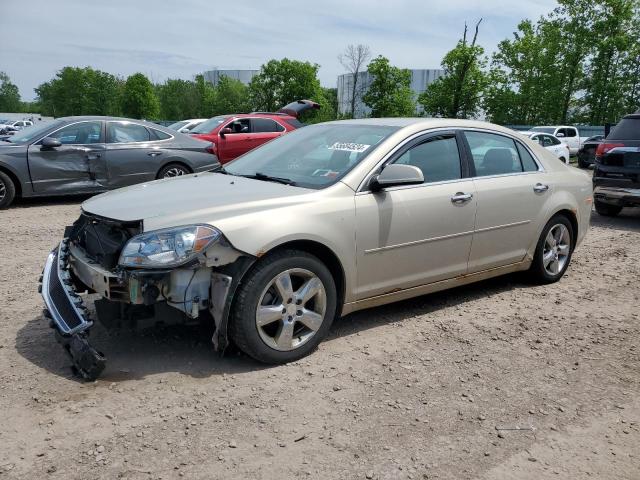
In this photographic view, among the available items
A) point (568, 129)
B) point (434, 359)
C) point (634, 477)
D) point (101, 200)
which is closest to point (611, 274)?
point (434, 359)

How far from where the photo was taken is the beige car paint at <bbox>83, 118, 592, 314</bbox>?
3537 mm

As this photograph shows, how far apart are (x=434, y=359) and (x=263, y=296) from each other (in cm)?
127

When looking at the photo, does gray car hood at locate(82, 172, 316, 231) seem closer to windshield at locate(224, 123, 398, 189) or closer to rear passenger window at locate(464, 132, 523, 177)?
windshield at locate(224, 123, 398, 189)

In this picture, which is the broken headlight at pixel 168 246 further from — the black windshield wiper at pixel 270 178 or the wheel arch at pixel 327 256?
the black windshield wiper at pixel 270 178

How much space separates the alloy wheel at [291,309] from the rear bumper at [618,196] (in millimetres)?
7038

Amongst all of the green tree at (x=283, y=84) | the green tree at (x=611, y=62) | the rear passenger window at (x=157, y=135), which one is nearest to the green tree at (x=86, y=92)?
the green tree at (x=283, y=84)

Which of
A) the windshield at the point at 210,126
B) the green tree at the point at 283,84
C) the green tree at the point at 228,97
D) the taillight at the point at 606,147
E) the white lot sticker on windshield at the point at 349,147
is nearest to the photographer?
the white lot sticker on windshield at the point at 349,147

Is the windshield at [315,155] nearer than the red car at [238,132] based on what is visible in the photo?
Yes

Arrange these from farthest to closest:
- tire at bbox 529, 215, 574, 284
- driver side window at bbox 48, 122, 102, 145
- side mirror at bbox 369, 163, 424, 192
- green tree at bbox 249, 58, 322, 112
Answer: green tree at bbox 249, 58, 322, 112 < driver side window at bbox 48, 122, 102, 145 < tire at bbox 529, 215, 574, 284 < side mirror at bbox 369, 163, 424, 192

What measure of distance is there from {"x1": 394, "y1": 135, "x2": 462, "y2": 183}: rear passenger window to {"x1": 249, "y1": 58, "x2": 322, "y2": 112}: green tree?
1923 inches

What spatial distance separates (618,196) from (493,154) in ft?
16.8

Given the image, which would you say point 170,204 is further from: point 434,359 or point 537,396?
point 537,396

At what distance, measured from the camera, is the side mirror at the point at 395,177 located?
397 centimetres

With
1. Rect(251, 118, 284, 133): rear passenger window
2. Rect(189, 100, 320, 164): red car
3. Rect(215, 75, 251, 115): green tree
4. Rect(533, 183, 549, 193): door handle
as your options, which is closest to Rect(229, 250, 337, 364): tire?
Rect(533, 183, 549, 193): door handle
